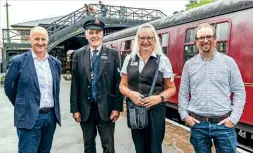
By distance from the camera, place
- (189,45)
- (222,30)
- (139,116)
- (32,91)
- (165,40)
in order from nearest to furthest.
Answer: (139,116) → (32,91) → (222,30) → (189,45) → (165,40)

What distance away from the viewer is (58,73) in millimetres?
3926

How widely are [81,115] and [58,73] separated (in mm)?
610

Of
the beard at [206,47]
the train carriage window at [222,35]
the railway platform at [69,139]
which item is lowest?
the railway platform at [69,139]

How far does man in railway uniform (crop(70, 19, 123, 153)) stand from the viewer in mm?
3838

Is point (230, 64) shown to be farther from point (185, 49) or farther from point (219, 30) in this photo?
point (185, 49)

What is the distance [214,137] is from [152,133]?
68 cm

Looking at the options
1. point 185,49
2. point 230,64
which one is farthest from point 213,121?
point 185,49

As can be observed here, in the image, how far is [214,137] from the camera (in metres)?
3.18

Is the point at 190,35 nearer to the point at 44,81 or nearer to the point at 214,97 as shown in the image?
the point at 214,97

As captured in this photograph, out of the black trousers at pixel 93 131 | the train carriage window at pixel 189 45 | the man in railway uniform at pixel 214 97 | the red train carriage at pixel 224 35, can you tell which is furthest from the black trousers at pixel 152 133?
the train carriage window at pixel 189 45

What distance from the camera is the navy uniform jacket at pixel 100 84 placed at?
12.6 feet

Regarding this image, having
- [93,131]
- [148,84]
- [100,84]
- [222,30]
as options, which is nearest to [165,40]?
[222,30]

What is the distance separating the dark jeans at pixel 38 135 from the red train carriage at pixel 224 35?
3.66 meters

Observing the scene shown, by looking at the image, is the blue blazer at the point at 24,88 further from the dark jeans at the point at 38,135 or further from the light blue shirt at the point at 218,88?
the light blue shirt at the point at 218,88
